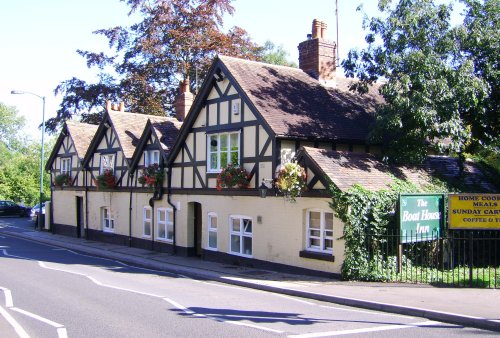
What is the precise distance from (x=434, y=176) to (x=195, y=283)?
8.95 m

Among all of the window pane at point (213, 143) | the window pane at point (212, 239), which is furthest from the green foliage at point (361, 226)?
the window pane at point (212, 239)

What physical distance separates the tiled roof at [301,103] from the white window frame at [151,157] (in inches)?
262

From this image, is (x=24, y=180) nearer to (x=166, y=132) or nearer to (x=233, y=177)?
(x=166, y=132)

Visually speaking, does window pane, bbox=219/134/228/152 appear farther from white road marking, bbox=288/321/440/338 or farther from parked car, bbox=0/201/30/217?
parked car, bbox=0/201/30/217

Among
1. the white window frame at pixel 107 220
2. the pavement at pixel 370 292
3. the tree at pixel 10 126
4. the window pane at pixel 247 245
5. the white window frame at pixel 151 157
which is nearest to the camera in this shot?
the pavement at pixel 370 292

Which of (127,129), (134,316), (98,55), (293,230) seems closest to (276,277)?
(293,230)

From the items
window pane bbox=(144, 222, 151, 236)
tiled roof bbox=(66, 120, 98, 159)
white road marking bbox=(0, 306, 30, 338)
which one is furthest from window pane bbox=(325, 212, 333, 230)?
tiled roof bbox=(66, 120, 98, 159)

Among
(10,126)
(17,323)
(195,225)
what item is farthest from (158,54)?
(10,126)

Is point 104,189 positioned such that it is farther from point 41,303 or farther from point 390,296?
point 390,296

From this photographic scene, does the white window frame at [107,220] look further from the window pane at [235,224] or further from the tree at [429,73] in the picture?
the tree at [429,73]

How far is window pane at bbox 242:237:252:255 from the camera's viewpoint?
1870 centimetres

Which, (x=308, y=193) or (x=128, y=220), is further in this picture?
(x=128, y=220)

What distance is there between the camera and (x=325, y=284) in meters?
14.3

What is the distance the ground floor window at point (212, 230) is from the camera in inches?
807
